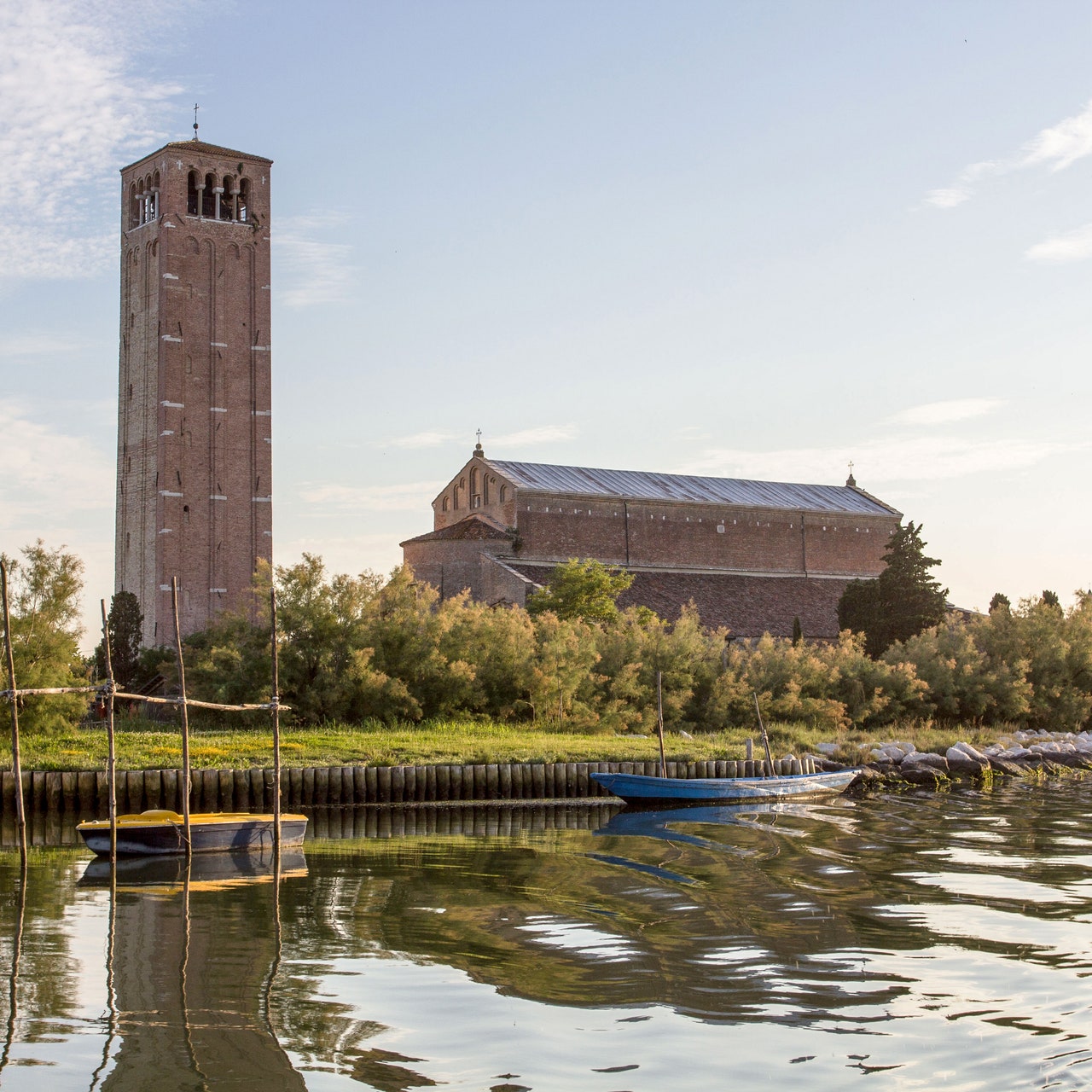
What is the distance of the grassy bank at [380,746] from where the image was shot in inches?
880

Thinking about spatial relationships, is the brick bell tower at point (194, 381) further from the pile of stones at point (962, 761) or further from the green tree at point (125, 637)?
the pile of stones at point (962, 761)

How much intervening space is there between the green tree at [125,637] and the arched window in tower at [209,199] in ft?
45.5

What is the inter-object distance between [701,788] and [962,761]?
354 inches

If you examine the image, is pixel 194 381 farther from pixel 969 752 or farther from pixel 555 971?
pixel 555 971

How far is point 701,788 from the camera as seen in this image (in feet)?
75.6

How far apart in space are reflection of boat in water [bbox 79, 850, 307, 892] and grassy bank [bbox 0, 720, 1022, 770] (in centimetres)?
675

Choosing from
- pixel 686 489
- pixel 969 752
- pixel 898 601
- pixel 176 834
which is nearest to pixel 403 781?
pixel 176 834

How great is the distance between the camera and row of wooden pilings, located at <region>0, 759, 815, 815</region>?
20.6 metres

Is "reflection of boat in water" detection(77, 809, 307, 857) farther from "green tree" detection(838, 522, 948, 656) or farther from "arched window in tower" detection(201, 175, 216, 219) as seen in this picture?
"arched window in tower" detection(201, 175, 216, 219)

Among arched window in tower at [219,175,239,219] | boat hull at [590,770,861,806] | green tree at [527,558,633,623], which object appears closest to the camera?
boat hull at [590,770,861,806]

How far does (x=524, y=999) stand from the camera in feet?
28.7

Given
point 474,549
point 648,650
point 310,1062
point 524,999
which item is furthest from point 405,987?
point 474,549

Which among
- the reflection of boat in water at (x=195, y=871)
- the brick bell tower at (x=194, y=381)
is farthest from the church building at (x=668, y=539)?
the reflection of boat in water at (x=195, y=871)

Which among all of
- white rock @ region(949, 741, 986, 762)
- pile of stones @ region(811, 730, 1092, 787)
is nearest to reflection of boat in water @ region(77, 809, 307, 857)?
pile of stones @ region(811, 730, 1092, 787)
